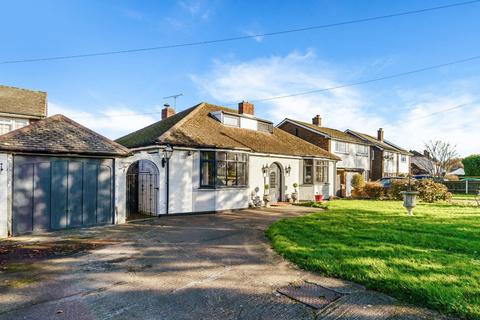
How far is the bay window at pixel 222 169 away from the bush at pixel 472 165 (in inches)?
1501

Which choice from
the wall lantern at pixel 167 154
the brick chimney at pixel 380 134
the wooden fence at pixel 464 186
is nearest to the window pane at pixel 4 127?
the wall lantern at pixel 167 154

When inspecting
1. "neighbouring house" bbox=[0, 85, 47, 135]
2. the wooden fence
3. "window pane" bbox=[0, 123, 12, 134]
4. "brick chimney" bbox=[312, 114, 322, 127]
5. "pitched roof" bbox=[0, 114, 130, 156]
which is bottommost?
the wooden fence

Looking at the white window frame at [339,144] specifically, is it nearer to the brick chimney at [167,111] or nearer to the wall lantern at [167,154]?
the brick chimney at [167,111]

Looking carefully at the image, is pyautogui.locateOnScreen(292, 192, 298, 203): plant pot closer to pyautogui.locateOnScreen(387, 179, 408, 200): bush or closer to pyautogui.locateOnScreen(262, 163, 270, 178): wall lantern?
pyautogui.locateOnScreen(262, 163, 270, 178): wall lantern

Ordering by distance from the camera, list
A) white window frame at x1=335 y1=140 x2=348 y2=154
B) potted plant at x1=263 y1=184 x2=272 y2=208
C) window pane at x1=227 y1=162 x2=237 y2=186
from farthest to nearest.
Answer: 1. white window frame at x1=335 y1=140 x2=348 y2=154
2. potted plant at x1=263 y1=184 x2=272 y2=208
3. window pane at x1=227 y1=162 x2=237 y2=186

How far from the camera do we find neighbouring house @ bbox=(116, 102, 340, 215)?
530 inches

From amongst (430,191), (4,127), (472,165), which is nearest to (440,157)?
(472,165)

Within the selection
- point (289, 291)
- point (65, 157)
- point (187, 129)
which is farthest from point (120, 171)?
point (289, 291)

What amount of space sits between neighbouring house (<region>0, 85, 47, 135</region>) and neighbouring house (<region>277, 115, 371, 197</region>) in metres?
22.2

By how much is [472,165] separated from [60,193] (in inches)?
1871

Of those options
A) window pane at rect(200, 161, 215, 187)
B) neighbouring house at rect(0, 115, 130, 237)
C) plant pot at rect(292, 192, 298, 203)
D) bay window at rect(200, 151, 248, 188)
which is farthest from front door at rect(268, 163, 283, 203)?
neighbouring house at rect(0, 115, 130, 237)

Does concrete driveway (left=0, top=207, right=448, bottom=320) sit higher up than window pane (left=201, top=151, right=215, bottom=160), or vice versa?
window pane (left=201, top=151, right=215, bottom=160)

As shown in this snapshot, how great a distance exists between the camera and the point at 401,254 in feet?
21.6

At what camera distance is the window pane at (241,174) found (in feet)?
52.8
